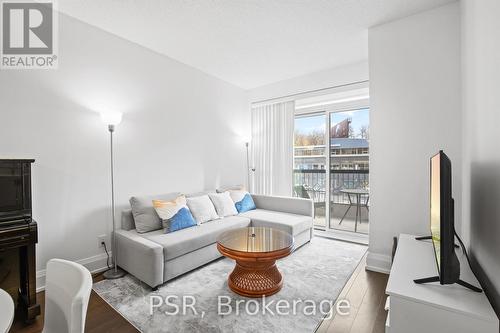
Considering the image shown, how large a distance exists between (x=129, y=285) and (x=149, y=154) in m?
1.58

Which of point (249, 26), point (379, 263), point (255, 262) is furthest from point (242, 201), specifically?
point (249, 26)

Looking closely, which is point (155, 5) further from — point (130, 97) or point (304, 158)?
point (304, 158)

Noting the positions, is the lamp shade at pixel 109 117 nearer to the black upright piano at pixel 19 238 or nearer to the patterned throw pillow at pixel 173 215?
the black upright piano at pixel 19 238

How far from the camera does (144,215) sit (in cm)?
279

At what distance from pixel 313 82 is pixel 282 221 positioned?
7.85ft

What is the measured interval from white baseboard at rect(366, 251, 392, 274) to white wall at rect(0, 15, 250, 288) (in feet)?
8.58

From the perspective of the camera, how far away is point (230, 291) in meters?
2.24

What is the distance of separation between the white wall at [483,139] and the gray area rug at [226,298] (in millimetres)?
1145

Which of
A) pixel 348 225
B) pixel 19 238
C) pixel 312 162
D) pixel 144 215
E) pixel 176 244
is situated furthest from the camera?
pixel 312 162

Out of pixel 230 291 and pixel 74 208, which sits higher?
pixel 74 208

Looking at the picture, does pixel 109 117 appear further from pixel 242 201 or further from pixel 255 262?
pixel 242 201

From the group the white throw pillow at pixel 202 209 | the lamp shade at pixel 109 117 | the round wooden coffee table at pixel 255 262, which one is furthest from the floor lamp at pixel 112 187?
the round wooden coffee table at pixel 255 262

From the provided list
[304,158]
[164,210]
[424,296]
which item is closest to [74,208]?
[164,210]

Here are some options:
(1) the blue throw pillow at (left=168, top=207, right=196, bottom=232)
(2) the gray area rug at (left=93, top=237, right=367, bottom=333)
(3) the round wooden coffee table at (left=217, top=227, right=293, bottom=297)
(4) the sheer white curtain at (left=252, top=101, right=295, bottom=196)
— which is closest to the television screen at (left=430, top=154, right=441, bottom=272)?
(2) the gray area rug at (left=93, top=237, right=367, bottom=333)
